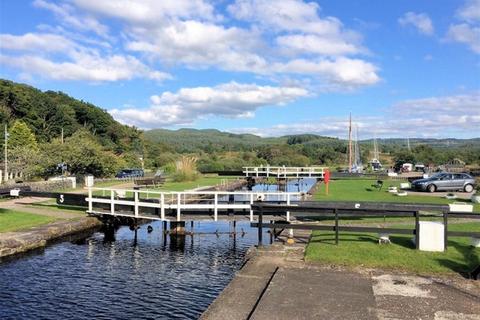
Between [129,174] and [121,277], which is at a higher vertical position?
[129,174]

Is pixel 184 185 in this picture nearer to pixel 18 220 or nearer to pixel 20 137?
pixel 18 220

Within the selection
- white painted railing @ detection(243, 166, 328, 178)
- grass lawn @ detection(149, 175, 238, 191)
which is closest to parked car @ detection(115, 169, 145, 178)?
grass lawn @ detection(149, 175, 238, 191)

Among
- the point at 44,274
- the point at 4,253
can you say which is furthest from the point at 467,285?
the point at 4,253

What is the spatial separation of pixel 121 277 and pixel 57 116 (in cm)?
9020

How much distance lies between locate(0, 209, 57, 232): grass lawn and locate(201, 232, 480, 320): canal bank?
38.7 ft

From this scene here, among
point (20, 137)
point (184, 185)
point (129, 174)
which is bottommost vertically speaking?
point (184, 185)

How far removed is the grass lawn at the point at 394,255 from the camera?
11367 mm

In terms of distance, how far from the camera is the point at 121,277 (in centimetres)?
1395

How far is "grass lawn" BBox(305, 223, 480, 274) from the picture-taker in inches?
448

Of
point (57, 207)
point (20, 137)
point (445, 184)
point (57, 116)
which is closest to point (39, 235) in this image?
point (57, 207)

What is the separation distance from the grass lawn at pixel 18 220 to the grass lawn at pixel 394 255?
12.0m

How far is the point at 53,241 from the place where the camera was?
61.7 ft

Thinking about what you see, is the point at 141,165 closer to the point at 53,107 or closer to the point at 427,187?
the point at 53,107

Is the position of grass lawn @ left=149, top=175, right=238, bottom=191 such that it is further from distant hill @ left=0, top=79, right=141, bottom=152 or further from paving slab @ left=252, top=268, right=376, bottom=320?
distant hill @ left=0, top=79, right=141, bottom=152
